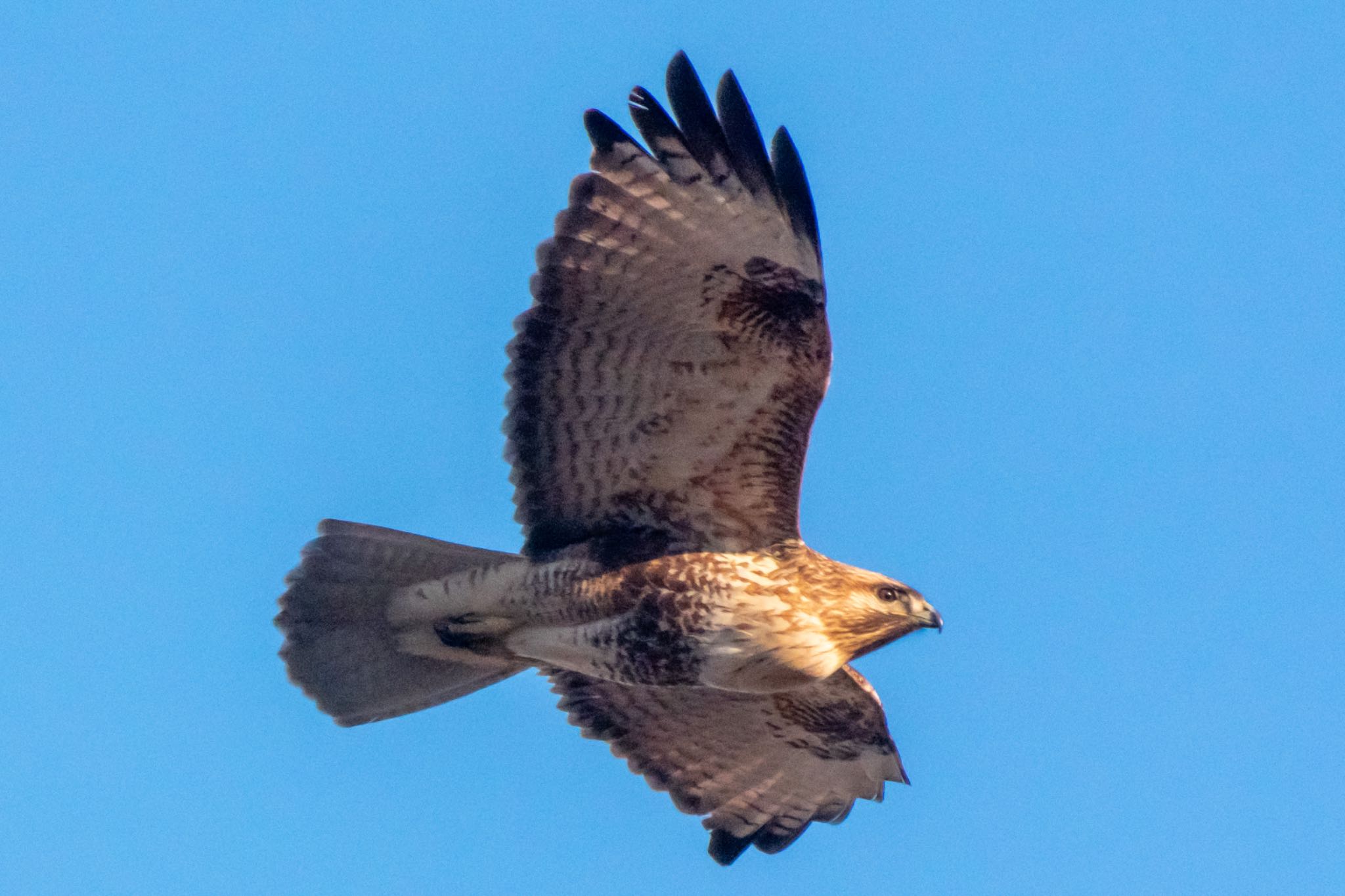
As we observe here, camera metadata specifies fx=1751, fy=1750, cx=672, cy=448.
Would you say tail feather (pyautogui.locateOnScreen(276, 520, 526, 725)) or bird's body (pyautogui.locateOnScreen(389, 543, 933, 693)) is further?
tail feather (pyautogui.locateOnScreen(276, 520, 526, 725))

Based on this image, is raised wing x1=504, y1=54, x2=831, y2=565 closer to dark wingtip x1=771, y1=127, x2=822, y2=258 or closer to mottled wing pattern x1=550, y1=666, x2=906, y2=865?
dark wingtip x1=771, y1=127, x2=822, y2=258

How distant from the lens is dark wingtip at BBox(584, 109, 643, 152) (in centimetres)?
732

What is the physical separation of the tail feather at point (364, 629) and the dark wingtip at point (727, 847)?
143 centimetres

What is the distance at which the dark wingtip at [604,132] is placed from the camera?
24.0 feet

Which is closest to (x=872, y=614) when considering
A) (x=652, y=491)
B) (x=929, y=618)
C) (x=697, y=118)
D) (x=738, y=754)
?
(x=929, y=618)

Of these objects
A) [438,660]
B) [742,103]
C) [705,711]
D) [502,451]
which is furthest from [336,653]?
[742,103]

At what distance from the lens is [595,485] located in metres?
7.87

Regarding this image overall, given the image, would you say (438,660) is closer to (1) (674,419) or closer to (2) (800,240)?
(1) (674,419)

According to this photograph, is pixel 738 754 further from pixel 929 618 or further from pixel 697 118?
pixel 697 118

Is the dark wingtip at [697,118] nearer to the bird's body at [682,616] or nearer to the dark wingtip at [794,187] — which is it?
the dark wingtip at [794,187]

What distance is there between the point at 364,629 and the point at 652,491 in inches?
59.8

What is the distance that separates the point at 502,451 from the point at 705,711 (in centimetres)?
184

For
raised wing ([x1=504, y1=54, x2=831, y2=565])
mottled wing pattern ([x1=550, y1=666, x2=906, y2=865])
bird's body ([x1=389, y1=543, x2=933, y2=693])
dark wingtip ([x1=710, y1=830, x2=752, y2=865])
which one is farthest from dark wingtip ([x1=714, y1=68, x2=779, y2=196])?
dark wingtip ([x1=710, y1=830, x2=752, y2=865])

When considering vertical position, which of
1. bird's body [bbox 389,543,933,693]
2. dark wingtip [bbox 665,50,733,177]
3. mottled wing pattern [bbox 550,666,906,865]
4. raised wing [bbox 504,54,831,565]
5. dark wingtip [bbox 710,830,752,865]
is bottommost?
dark wingtip [bbox 710,830,752,865]
